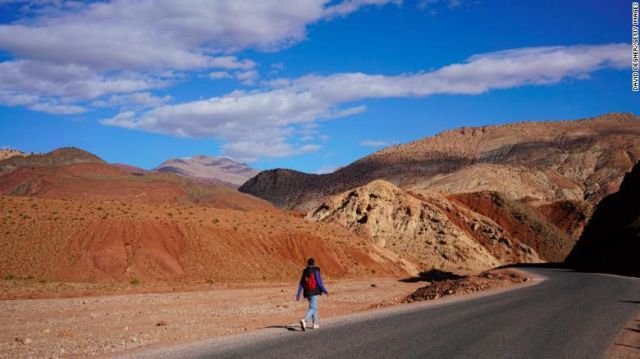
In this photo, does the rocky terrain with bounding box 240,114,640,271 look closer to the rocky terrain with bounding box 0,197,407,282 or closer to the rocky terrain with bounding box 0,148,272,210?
the rocky terrain with bounding box 0,197,407,282

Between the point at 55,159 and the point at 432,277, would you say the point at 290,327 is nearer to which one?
the point at 432,277

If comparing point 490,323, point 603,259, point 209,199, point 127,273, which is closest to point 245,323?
point 490,323

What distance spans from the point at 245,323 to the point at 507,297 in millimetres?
11501

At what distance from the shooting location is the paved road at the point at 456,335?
1310cm

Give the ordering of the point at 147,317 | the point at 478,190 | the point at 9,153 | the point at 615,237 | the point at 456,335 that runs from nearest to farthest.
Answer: the point at 456,335 → the point at 147,317 → the point at 615,237 → the point at 478,190 → the point at 9,153

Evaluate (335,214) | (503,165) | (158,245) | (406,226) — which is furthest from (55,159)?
(503,165)

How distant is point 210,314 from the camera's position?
981 inches

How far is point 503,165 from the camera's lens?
444ft

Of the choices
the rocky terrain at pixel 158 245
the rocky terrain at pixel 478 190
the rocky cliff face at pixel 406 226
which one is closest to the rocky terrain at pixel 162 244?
the rocky terrain at pixel 158 245

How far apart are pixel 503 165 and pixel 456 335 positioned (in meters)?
126

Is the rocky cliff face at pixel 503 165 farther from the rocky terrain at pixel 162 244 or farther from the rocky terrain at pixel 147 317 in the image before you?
the rocky terrain at pixel 147 317

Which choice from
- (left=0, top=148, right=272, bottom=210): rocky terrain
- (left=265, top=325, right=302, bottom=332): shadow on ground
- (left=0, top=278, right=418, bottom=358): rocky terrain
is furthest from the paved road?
(left=0, top=148, right=272, bottom=210): rocky terrain

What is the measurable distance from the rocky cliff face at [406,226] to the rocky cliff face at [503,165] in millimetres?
47683

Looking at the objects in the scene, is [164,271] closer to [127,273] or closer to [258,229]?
[127,273]
